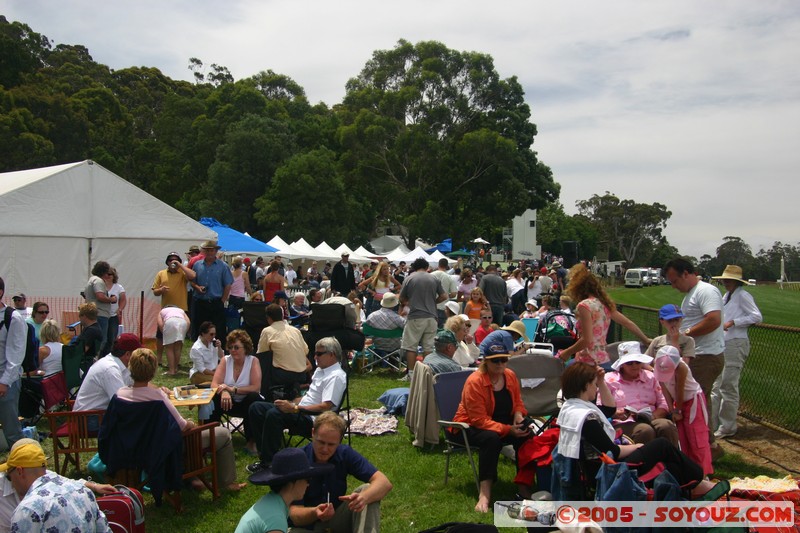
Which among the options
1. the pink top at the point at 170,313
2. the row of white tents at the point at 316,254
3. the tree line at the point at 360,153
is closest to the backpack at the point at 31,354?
the pink top at the point at 170,313

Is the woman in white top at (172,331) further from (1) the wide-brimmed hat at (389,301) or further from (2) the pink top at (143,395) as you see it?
(2) the pink top at (143,395)

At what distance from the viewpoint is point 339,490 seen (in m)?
3.99

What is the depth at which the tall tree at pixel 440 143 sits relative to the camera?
38.6m

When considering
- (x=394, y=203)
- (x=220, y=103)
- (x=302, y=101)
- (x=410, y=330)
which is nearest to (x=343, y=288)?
(x=410, y=330)

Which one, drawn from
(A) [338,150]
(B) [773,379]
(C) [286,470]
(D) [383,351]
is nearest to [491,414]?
(C) [286,470]

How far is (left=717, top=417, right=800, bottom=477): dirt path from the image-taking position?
20.3ft

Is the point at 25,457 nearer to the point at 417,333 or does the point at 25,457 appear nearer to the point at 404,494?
the point at 404,494

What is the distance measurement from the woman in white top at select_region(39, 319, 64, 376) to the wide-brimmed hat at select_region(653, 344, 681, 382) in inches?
246

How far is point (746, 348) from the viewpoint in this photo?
7.01m

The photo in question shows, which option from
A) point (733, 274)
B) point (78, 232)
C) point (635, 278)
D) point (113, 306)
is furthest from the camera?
point (635, 278)

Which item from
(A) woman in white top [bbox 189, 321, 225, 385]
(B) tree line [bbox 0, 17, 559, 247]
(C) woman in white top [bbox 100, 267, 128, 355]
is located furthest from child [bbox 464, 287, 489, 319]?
(B) tree line [bbox 0, 17, 559, 247]

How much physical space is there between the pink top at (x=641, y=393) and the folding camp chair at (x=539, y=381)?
103cm

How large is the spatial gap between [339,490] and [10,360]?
11.4 ft

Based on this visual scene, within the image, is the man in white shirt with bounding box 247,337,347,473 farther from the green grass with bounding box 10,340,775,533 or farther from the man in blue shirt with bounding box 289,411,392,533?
the man in blue shirt with bounding box 289,411,392,533
